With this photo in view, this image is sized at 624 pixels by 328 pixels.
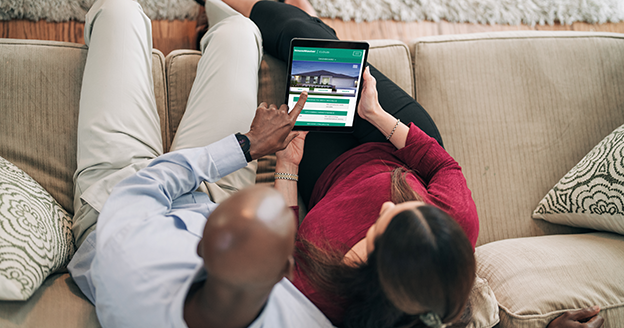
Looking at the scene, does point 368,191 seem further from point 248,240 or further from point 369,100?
point 248,240

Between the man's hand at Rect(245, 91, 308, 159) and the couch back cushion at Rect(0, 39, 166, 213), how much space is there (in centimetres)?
57

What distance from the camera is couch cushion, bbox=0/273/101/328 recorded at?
2.50ft

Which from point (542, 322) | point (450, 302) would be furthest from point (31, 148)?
point (542, 322)

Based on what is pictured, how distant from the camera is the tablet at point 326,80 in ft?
3.27

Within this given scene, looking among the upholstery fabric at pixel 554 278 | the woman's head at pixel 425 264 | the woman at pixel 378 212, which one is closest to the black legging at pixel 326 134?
the woman at pixel 378 212

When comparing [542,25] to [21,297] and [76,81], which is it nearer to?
[76,81]

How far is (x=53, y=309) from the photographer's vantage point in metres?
0.81

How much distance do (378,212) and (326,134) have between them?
1.22 feet

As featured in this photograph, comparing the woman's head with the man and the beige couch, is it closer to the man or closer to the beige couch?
the man

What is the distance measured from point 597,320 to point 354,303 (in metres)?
0.69

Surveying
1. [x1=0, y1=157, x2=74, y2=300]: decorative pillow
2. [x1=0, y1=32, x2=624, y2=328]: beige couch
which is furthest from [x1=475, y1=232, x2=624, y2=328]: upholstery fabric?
[x1=0, y1=157, x2=74, y2=300]: decorative pillow

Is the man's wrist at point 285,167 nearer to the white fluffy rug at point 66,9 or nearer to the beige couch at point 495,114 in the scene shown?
the beige couch at point 495,114

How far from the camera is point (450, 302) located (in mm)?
640

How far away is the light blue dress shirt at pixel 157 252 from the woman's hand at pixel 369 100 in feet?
1.34
